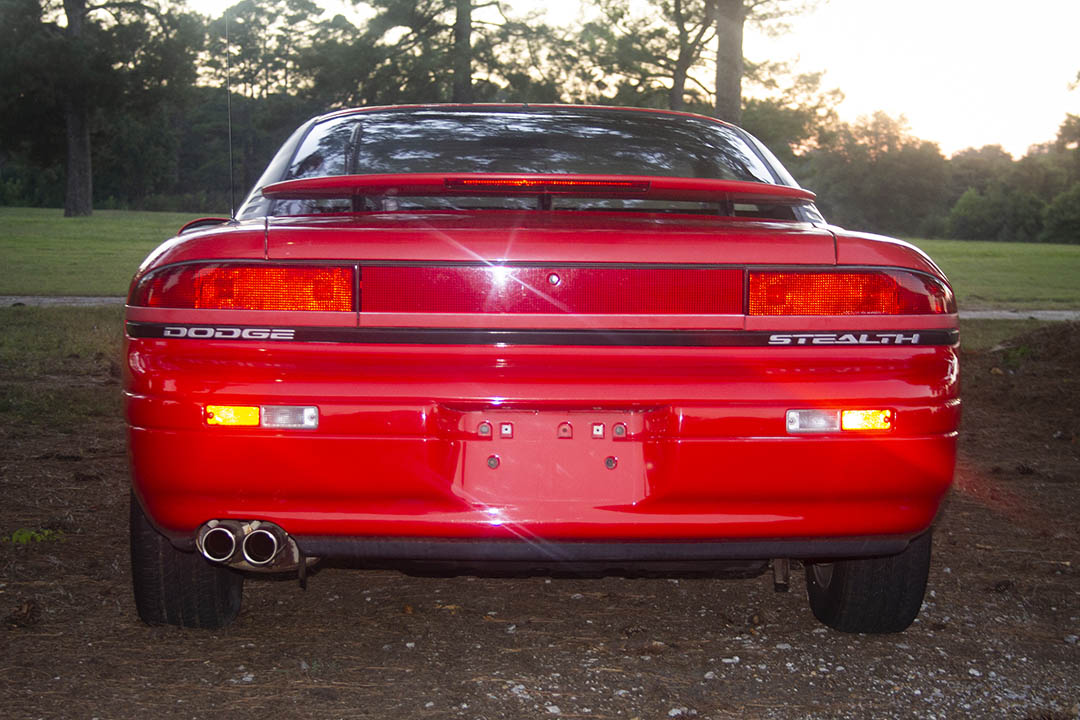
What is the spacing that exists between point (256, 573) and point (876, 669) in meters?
1.62

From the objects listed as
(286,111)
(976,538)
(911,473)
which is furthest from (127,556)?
(286,111)

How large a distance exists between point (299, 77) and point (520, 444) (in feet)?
98.0

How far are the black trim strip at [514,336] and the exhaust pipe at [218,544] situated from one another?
0.45 metres

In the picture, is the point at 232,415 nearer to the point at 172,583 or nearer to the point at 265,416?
the point at 265,416

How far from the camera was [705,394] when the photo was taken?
2605mm

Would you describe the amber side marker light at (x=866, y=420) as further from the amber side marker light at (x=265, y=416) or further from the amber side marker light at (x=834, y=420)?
the amber side marker light at (x=265, y=416)

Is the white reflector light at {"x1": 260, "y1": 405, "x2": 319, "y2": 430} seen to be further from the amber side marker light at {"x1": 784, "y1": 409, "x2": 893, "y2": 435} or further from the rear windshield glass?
the amber side marker light at {"x1": 784, "y1": 409, "x2": 893, "y2": 435}

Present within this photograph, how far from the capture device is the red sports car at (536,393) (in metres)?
2.59

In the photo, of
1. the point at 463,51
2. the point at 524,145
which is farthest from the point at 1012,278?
the point at 524,145

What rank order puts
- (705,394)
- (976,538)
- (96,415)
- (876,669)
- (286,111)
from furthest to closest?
(286,111) → (96,415) → (976,538) → (876,669) → (705,394)

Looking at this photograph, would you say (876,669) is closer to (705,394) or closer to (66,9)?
(705,394)

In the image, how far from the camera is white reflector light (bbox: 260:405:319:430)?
8.47ft

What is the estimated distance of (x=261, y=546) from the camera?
2719mm

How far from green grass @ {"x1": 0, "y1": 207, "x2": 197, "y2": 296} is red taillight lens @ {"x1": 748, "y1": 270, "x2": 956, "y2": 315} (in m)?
14.9
